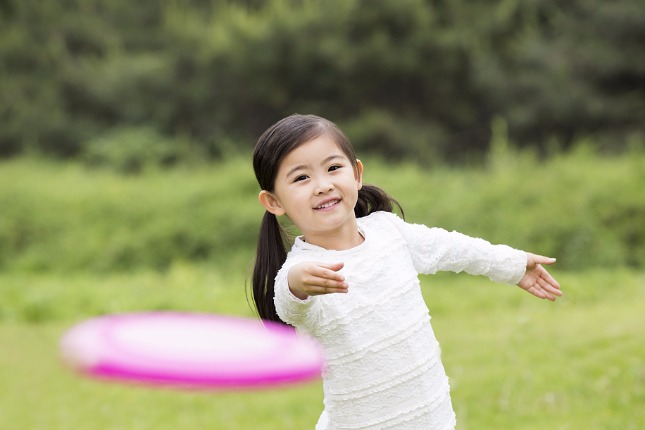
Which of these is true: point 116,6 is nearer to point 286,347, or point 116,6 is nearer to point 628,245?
point 628,245

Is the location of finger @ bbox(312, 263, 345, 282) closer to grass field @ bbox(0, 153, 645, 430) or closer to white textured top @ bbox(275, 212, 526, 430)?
white textured top @ bbox(275, 212, 526, 430)

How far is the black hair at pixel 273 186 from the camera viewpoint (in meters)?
2.02

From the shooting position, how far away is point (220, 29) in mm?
15250

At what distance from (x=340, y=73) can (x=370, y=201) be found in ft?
42.2

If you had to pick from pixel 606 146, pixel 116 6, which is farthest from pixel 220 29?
pixel 606 146

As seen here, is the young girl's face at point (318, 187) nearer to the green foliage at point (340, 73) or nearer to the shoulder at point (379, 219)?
the shoulder at point (379, 219)

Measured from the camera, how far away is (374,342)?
6.45ft

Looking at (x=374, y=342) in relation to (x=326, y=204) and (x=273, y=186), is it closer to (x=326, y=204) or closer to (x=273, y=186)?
(x=326, y=204)

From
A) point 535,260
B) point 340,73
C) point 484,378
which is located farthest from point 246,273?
point 340,73

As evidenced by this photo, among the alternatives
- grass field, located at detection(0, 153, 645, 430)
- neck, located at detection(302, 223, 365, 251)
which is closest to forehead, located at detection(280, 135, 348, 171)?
neck, located at detection(302, 223, 365, 251)

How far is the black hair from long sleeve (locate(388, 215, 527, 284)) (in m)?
0.12

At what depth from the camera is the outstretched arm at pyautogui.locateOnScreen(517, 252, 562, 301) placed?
7.43 ft

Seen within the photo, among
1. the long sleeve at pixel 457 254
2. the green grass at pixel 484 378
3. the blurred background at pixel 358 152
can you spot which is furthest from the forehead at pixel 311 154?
the blurred background at pixel 358 152

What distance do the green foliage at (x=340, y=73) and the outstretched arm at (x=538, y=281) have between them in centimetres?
1196
